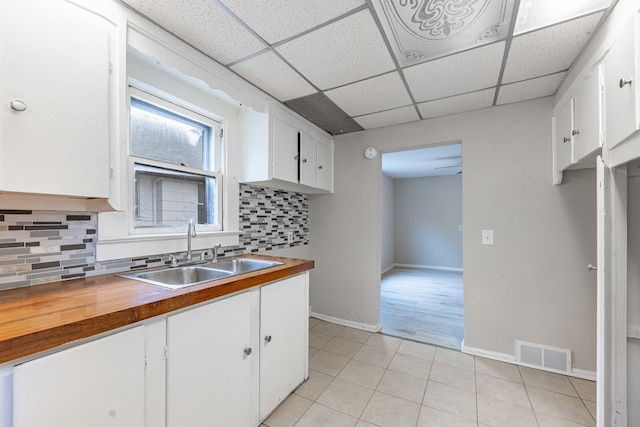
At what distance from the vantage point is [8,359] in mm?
661

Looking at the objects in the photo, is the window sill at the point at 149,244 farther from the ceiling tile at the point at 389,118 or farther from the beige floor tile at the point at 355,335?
the ceiling tile at the point at 389,118

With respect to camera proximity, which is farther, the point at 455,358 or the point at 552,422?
the point at 455,358

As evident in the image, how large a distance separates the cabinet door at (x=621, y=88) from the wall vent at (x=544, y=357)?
5.59ft

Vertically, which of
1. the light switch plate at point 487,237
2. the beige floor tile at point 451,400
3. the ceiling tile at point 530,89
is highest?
the ceiling tile at point 530,89

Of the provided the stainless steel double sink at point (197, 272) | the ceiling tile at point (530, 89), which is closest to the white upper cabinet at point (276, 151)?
the stainless steel double sink at point (197, 272)

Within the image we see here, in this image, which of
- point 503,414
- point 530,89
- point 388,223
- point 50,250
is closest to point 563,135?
point 530,89

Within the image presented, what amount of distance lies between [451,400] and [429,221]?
5.09 m

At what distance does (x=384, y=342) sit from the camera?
254cm

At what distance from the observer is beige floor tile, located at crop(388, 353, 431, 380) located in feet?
6.67

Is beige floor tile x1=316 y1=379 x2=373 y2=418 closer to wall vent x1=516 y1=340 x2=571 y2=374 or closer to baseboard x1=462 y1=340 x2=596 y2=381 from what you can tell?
baseboard x1=462 y1=340 x2=596 y2=381

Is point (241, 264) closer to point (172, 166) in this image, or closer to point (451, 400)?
point (172, 166)

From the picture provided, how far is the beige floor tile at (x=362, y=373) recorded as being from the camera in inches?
75.4

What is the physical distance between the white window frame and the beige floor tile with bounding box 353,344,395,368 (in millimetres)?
1652

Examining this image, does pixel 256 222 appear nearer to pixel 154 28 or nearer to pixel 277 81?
pixel 277 81
